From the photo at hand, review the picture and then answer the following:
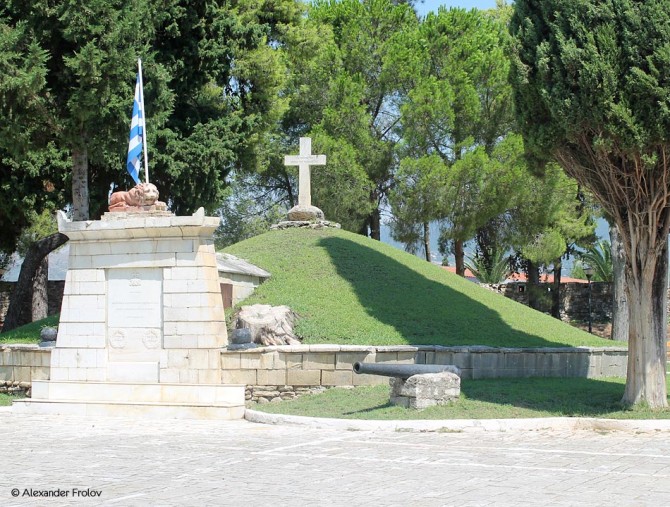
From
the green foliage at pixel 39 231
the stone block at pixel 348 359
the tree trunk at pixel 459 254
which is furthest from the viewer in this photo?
the green foliage at pixel 39 231

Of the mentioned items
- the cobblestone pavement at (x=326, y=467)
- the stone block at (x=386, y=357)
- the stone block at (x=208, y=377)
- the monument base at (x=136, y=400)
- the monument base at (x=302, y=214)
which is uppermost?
the monument base at (x=302, y=214)

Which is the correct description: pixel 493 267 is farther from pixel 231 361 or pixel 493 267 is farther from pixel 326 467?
pixel 326 467

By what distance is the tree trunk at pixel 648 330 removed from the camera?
41.9 feet

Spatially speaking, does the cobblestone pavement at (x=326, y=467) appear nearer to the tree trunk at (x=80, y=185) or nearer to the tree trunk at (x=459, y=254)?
the tree trunk at (x=80, y=185)

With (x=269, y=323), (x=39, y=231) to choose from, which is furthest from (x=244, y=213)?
(x=269, y=323)

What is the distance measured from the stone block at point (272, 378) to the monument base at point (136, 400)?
34.8 inches

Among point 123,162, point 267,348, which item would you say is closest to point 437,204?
point 123,162

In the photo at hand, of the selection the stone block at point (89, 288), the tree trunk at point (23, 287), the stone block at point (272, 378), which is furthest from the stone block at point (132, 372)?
the tree trunk at point (23, 287)

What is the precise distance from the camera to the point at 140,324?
1435cm

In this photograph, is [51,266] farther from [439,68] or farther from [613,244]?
[613,244]

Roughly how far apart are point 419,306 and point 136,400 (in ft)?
22.3

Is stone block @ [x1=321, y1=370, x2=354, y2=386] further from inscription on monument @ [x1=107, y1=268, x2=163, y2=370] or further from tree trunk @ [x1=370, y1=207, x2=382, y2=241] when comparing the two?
tree trunk @ [x1=370, y1=207, x2=382, y2=241]

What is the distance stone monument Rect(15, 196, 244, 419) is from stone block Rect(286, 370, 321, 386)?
117 centimetres

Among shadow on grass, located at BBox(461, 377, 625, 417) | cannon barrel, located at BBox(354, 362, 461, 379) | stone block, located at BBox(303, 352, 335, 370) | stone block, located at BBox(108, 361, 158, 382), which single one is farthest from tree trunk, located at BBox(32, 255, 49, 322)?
cannon barrel, located at BBox(354, 362, 461, 379)
